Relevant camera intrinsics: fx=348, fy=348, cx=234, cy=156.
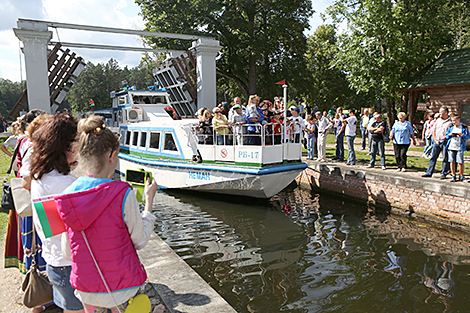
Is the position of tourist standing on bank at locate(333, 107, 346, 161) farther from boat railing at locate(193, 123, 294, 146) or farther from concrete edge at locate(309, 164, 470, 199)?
boat railing at locate(193, 123, 294, 146)

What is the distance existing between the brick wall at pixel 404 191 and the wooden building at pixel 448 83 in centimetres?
1011

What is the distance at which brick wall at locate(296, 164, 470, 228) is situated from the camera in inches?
332

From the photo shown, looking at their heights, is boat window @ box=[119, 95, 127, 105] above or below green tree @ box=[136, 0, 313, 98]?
Answer: below

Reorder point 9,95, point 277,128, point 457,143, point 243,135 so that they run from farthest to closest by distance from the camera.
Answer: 1. point 9,95
2. point 277,128
3. point 243,135
4. point 457,143

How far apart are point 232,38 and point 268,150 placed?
18.2m

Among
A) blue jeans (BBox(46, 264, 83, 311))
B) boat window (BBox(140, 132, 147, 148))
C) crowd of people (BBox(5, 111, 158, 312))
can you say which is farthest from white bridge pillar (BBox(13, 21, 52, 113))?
crowd of people (BBox(5, 111, 158, 312))

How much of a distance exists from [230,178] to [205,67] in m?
9.99

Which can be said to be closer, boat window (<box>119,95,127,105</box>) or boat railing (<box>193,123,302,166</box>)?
boat railing (<box>193,123,302,166</box>)

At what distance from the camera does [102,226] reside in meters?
2.14

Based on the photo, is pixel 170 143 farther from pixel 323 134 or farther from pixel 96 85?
pixel 96 85

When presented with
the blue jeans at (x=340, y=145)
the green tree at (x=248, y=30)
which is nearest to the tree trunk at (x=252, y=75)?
the green tree at (x=248, y=30)

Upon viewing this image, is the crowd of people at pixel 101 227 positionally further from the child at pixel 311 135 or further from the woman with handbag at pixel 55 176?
the child at pixel 311 135

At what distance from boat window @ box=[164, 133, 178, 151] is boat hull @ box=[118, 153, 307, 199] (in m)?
0.51

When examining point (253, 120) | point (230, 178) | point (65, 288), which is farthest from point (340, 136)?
point (65, 288)
